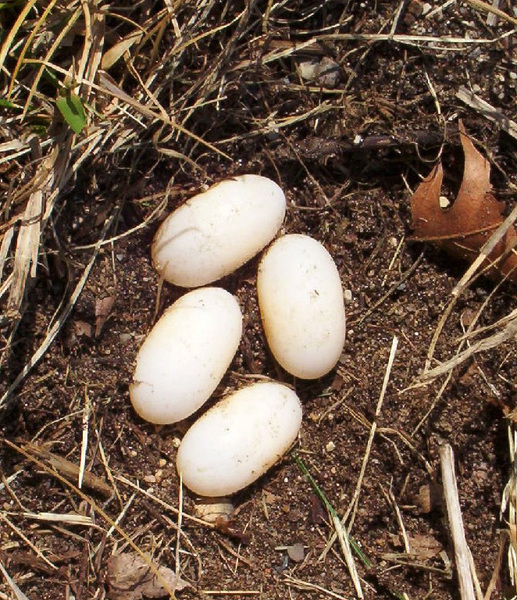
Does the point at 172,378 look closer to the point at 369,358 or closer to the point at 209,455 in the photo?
the point at 209,455

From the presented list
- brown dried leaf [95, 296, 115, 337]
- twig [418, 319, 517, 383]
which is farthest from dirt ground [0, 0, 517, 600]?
twig [418, 319, 517, 383]

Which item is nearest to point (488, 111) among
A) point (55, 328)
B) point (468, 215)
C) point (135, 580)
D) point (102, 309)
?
point (468, 215)

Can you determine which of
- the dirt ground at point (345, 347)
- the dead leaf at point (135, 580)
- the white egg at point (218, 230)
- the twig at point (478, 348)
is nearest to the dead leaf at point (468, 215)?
the dirt ground at point (345, 347)

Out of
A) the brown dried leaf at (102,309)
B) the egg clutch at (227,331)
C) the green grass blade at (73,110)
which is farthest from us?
the brown dried leaf at (102,309)

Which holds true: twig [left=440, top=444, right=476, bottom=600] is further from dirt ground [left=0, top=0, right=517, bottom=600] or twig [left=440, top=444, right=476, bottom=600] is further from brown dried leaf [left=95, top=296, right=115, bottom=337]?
brown dried leaf [left=95, top=296, right=115, bottom=337]

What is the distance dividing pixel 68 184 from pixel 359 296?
27.1 inches

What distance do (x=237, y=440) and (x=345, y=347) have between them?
0.35m

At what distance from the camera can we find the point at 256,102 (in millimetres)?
2068

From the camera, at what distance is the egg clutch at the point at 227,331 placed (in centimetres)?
193

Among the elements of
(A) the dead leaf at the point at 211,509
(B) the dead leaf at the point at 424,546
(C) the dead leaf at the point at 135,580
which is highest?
(A) the dead leaf at the point at 211,509

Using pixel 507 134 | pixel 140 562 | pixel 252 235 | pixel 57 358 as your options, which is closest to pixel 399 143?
pixel 507 134

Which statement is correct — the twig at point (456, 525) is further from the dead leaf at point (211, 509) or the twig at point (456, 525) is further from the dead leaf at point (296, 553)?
the dead leaf at point (211, 509)

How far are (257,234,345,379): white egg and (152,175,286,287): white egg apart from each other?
64 mm

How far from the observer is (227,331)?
1956mm
